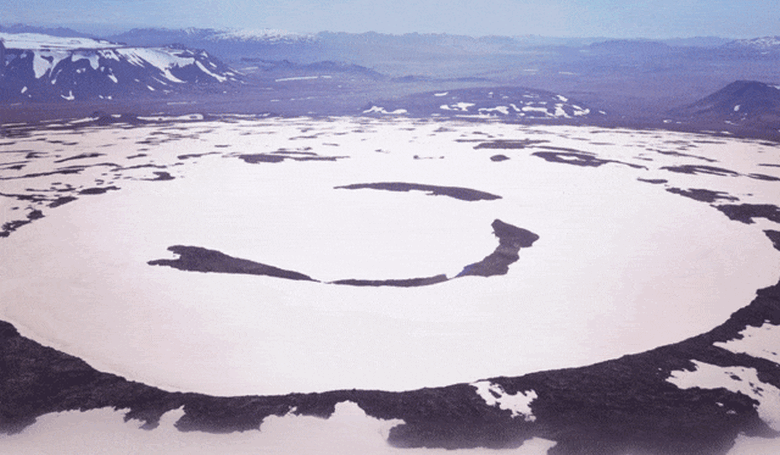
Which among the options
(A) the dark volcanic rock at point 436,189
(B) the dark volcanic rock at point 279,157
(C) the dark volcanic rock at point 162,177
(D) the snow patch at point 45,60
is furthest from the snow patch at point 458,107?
(D) the snow patch at point 45,60

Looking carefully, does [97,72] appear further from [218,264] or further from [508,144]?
[218,264]

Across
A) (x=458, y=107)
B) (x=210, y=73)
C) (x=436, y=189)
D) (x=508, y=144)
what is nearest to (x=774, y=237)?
(x=436, y=189)

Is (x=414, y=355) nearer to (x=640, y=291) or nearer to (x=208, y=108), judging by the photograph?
(x=640, y=291)

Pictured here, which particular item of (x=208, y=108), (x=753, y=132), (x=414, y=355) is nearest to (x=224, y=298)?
(x=414, y=355)

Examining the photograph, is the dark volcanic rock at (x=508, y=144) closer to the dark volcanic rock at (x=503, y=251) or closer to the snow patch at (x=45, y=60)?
the dark volcanic rock at (x=503, y=251)

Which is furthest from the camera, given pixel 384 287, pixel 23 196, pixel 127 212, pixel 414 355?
pixel 23 196

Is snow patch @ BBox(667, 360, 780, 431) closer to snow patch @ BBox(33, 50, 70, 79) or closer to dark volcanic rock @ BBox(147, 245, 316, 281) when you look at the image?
dark volcanic rock @ BBox(147, 245, 316, 281)
